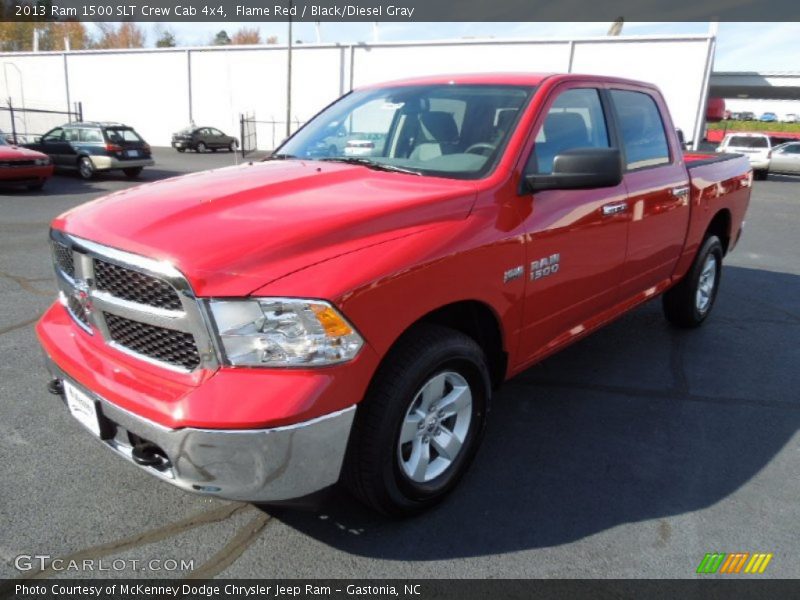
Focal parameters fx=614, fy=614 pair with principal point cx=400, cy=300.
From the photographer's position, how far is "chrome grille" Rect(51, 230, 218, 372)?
6.91 ft

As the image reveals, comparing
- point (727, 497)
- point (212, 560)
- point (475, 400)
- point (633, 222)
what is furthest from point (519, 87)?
point (212, 560)

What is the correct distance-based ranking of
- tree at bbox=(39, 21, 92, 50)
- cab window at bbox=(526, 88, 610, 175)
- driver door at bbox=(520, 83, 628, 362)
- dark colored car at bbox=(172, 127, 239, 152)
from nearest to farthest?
driver door at bbox=(520, 83, 628, 362)
cab window at bbox=(526, 88, 610, 175)
dark colored car at bbox=(172, 127, 239, 152)
tree at bbox=(39, 21, 92, 50)

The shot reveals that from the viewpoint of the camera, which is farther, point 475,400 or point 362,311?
point 475,400

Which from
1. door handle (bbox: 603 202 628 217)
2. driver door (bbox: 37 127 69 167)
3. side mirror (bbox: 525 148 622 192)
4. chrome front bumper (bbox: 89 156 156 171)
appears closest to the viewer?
side mirror (bbox: 525 148 622 192)

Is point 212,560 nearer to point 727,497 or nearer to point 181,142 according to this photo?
point 727,497

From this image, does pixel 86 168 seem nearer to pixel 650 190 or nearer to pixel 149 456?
pixel 650 190

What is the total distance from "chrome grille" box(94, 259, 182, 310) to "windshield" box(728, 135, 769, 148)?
26.1m

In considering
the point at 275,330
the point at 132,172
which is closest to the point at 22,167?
the point at 132,172

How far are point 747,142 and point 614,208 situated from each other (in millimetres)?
24144

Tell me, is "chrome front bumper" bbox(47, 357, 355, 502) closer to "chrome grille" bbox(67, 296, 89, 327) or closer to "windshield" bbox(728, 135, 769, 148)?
"chrome grille" bbox(67, 296, 89, 327)

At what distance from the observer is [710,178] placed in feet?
16.1

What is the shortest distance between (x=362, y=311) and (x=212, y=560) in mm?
1202

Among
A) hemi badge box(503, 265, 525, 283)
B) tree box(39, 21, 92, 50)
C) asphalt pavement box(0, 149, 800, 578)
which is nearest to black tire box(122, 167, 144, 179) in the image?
asphalt pavement box(0, 149, 800, 578)

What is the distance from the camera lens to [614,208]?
3.56 metres
